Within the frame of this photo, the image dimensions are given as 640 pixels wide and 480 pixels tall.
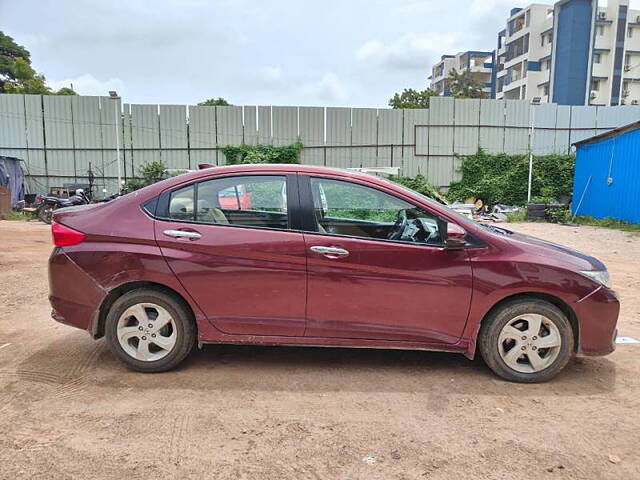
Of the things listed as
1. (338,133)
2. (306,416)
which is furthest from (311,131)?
(306,416)

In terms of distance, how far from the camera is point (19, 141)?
23547 mm


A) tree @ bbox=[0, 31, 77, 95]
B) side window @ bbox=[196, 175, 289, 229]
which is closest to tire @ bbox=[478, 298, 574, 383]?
side window @ bbox=[196, 175, 289, 229]

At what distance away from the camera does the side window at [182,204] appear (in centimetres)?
362

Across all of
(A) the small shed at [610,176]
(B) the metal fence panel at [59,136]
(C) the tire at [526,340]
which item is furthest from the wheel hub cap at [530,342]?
(B) the metal fence panel at [59,136]

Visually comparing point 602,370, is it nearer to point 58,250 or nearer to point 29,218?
point 58,250

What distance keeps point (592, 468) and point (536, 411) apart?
63 centimetres

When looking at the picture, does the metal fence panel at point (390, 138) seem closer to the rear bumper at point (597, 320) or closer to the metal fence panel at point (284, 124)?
the metal fence panel at point (284, 124)

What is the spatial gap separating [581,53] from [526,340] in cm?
6113

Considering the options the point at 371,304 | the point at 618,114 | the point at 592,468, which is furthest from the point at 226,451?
the point at 618,114

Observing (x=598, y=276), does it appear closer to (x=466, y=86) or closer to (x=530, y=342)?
(x=530, y=342)

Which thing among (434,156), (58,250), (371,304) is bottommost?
(371,304)

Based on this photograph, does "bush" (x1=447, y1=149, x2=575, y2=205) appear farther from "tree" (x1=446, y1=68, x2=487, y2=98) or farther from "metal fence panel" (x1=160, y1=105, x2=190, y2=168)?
"tree" (x1=446, y1=68, x2=487, y2=98)

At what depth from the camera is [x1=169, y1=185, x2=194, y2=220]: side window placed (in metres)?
3.62

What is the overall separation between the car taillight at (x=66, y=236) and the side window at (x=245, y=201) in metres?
0.93
